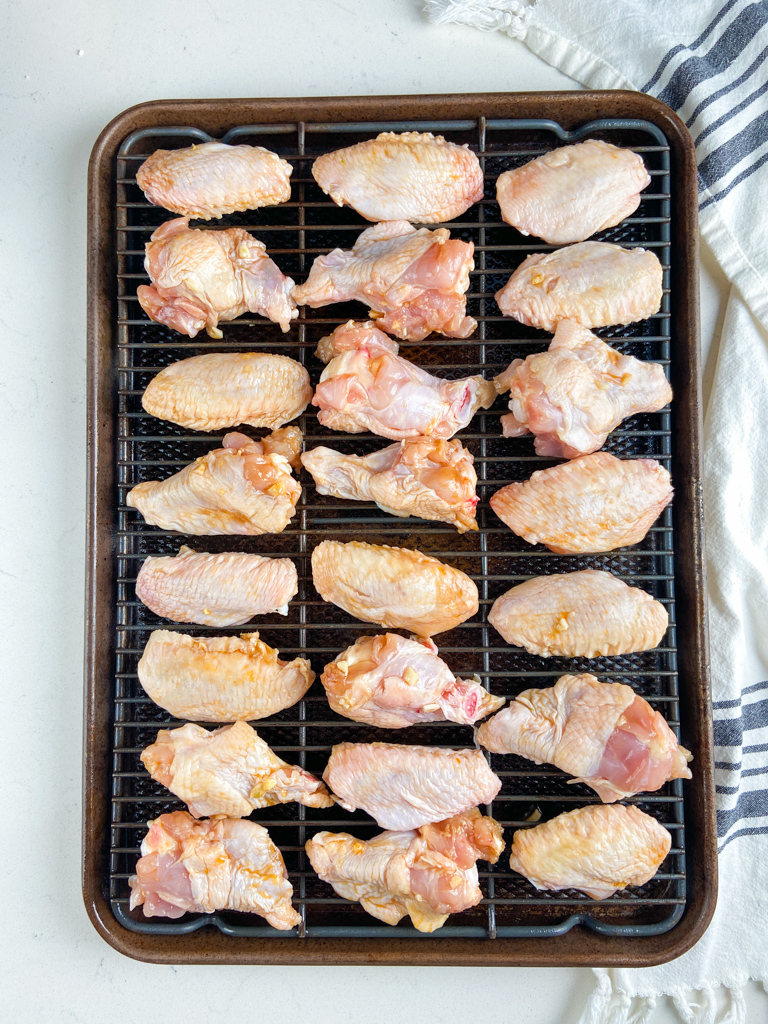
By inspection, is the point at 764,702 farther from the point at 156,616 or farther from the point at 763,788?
the point at 156,616

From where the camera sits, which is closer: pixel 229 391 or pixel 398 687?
pixel 398 687

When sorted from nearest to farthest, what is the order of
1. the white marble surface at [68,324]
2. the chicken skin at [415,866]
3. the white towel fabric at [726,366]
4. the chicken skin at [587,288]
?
1. the chicken skin at [415,866]
2. the chicken skin at [587,288]
3. the white towel fabric at [726,366]
4. the white marble surface at [68,324]

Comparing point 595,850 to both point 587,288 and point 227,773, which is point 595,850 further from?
point 587,288

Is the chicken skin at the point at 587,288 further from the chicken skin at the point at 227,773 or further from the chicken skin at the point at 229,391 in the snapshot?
the chicken skin at the point at 227,773

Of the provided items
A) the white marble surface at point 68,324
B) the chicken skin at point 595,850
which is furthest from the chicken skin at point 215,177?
the chicken skin at point 595,850

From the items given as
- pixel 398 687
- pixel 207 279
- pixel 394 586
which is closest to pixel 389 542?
pixel 394 586

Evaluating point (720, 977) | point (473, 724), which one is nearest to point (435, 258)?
point (473, 724)
